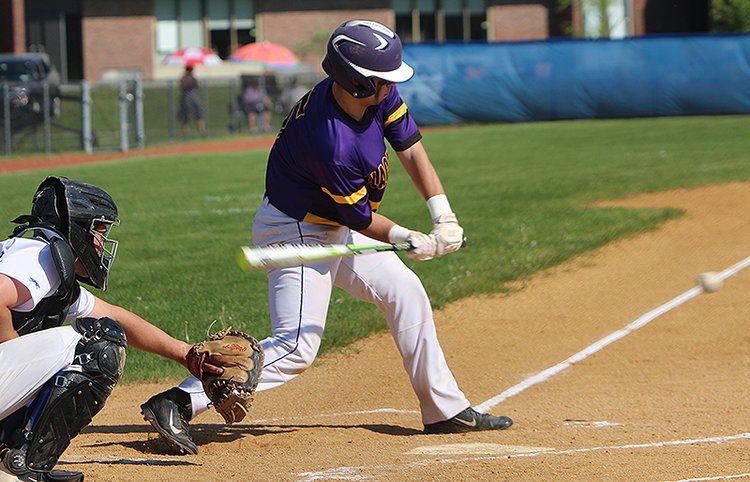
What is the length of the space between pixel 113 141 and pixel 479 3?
2235cm

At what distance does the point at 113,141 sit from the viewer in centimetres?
2239

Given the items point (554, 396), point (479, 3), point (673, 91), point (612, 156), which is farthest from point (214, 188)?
point (479, 3)

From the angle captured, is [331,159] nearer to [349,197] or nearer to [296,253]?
[349,197]

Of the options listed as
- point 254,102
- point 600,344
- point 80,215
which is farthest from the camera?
point 254,102

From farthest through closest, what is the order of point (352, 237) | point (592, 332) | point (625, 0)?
point (625, 0) → point (592, 332) → point (352, 237)

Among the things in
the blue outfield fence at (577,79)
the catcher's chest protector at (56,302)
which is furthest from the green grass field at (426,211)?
the blue outfield fence at (577,79)

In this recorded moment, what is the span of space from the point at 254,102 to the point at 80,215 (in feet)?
74.5

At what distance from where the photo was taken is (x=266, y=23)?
1528 inches

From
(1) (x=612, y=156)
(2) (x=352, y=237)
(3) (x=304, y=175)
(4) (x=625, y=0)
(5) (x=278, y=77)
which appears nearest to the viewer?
(3) (x=304, y=175)

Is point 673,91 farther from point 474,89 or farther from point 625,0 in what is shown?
point 625,0

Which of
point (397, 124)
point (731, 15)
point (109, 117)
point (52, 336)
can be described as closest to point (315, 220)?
point (397, 124)

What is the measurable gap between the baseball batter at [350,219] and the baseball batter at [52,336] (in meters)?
0.78

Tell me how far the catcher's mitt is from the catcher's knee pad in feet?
2.00

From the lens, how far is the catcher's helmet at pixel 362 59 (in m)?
4.41
